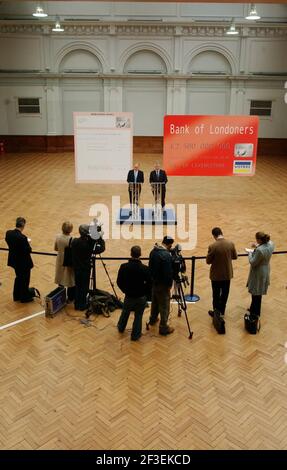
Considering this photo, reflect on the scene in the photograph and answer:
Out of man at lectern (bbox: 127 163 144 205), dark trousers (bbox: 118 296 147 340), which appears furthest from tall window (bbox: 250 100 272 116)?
dark trousers (bbox: 118 296 147 340)

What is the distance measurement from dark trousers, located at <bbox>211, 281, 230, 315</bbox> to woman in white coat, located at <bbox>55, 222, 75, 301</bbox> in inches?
92.5

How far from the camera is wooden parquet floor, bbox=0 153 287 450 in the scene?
4918mm

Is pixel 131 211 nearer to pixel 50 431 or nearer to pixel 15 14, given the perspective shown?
pixel 50 431

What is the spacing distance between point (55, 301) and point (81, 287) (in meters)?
0.48

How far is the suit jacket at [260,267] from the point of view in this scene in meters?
6.75

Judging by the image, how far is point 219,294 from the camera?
7.28 m

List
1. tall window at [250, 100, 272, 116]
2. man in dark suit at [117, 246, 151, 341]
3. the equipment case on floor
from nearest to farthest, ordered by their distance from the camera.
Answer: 1. man in dark suit at [117, 246, 151, 341]
2. the equipment case on floor
3. tall window at [250, 100, 272, 116]

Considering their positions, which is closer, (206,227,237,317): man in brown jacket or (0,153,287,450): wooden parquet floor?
(0,153,287,450): wooden parquet floor

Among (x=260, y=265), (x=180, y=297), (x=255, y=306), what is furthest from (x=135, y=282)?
(x=255, y=306)

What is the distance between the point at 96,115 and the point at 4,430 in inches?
361

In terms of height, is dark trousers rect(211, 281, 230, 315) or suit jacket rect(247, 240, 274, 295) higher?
suit jacket rect(247, 240, 274, 295)

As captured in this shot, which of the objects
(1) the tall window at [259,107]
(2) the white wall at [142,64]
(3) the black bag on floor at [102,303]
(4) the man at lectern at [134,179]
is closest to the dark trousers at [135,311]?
(3) the black bag on floor at [102,303]

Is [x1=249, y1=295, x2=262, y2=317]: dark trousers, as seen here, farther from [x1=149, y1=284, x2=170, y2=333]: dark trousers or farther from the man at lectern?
the man at lectern

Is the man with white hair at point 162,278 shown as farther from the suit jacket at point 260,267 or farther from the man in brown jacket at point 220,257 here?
the suit jacket at point 260,267
